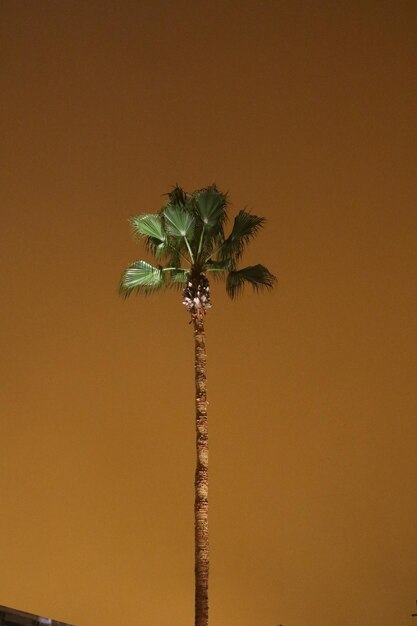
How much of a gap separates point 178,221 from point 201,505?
17.3 feet

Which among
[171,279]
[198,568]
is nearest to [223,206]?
[171,279]

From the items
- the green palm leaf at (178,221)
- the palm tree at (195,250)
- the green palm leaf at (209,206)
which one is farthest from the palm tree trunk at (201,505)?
the green palm leaf at (209,206)

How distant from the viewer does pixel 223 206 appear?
52.0ft

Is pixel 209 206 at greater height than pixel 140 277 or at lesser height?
greater

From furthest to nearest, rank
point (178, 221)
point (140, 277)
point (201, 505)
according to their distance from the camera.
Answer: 1. point (140, 277)
2. point (178, 221)
3. point (201, 505)

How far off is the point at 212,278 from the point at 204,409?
Result: 3338 millimetres

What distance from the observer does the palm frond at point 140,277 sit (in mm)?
15922

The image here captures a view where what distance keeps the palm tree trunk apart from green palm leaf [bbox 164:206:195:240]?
2.05 m

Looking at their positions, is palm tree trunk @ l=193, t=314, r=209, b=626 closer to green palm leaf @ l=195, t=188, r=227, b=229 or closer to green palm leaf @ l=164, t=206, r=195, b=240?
green palm leaf @ l=164, t=206, r=195, b=240

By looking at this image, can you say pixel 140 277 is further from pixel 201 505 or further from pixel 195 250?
pixel 201 505

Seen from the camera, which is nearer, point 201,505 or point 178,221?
point 201,505

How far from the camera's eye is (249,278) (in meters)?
16.1

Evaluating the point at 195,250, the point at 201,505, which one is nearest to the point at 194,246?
the point at 195,250

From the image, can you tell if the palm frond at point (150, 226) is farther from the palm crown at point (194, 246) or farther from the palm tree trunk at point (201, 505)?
the palm tree trunk at point (201, 505)
